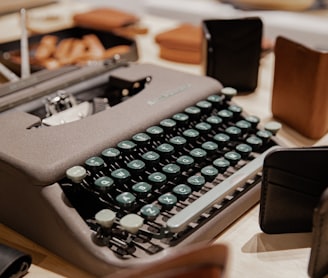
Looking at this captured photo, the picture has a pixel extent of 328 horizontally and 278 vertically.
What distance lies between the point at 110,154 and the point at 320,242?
0.31 m

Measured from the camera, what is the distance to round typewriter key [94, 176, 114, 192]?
710mm

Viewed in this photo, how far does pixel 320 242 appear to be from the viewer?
0.64 m

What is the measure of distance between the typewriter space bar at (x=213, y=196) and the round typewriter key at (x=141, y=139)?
13cm

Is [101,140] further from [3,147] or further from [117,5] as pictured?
[117,5]

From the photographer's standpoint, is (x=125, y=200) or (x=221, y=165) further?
(x=221, y=165)

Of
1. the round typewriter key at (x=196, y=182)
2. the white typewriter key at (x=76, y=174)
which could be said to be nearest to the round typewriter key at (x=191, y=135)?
the round typewriter key at (x=196, y=182)

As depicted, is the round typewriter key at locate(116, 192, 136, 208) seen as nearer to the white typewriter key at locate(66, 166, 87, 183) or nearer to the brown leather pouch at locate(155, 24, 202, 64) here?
the white typewriter key at locate(66, 166, 87, 183)

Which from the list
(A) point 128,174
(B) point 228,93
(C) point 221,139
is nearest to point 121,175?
(A) point 128,174

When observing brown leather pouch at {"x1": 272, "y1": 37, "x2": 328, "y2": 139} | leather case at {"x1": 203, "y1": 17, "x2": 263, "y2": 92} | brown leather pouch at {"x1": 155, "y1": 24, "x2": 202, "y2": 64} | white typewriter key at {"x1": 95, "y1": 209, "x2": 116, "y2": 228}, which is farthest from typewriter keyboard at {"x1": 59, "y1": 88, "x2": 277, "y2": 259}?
brown leather pouch at {"x1": 155, "y1": 24, "x2": 202, "y2": 64}

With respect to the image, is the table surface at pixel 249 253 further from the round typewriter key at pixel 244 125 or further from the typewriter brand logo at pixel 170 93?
the typewriter brand logo at pixel 170 93

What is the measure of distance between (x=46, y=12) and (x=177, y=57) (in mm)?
690

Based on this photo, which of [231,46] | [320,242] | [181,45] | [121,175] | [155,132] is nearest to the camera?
[320,242]

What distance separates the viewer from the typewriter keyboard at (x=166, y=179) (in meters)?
0.69

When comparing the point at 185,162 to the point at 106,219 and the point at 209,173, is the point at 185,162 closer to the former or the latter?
the point at 209,173
